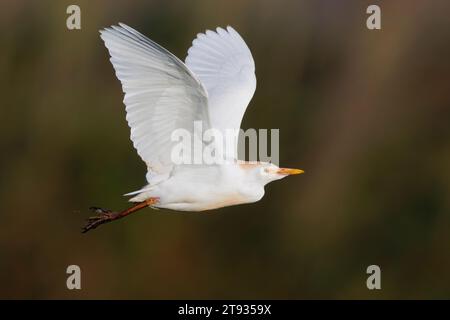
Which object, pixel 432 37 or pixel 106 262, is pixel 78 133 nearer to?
pixel 106 262

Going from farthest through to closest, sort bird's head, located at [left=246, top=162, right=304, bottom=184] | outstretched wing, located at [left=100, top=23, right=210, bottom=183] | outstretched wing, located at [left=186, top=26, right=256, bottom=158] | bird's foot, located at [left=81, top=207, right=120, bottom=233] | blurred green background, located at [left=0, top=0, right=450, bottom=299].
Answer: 1. blurred green background, located at [left=0, top=0, right=450, bottom=299]
2. outstretched wing, located at [left=186, top=26, right=256, bottom=158]
3. bird's foot, located at [left=81, top=207, right=120, bottom=233]
4. bird's head, located at [left=246, top=162, right=304, bottom=184]
5. outstretched wing, located at [left=100, top=23, right=210, bottom=183]

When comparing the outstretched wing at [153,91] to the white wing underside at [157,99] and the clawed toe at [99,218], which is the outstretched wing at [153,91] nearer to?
the white wing underside at [157,99]

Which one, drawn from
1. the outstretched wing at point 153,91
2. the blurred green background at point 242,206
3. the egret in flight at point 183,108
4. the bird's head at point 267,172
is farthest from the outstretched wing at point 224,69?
the blurred green background at point 242,206

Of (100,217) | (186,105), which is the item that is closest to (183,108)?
(186,105)

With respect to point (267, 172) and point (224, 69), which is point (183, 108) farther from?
point (224, 69)

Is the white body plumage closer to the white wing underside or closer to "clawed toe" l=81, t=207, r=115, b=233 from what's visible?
the white wing underside

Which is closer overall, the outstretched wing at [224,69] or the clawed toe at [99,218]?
the clawed toe at [99,218]

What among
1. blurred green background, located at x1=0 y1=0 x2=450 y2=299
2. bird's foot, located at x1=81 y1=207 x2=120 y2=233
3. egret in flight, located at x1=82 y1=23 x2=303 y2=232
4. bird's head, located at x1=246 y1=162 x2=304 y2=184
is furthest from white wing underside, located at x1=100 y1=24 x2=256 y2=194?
blurred green background, located at x1=0 y1=0 x2=450 y2=299
